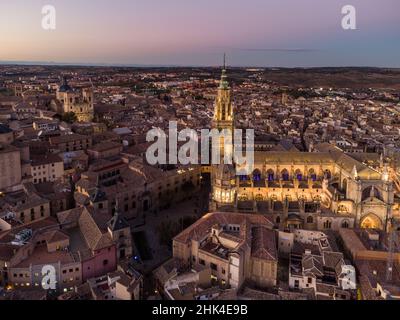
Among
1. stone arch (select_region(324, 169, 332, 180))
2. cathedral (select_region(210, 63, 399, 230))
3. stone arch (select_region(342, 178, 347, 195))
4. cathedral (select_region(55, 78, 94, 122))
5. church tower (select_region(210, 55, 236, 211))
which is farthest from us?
cathedral (select_region(55, 78, 94, 122))

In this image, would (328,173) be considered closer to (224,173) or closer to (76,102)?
(224,173)

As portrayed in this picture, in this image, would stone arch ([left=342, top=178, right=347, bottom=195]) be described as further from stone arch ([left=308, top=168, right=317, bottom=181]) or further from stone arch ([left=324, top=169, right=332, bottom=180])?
stone arch ([left=308, top=168, right=317, bottom=181])

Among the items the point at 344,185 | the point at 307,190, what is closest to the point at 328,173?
the point at 344,185

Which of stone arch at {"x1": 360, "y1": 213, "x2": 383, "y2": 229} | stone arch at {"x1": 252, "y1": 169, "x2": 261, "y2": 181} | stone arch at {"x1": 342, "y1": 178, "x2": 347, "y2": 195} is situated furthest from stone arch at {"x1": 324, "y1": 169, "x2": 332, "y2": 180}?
stone arch at {"x1": 252, "y1": 169, "x2": 261, "y2": 181}

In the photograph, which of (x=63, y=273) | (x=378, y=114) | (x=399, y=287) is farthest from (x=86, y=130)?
(x=378, y=114)

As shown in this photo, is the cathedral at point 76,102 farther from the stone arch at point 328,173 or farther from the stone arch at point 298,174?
the stone arch at point 328,173
